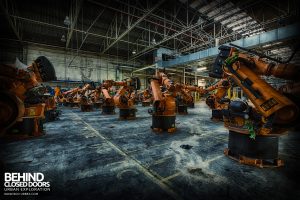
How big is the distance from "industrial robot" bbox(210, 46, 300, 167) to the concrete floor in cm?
32

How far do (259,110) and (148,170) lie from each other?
2280 mm

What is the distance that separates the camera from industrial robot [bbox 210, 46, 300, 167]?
2.47 metres

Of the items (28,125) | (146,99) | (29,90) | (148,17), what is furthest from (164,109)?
(146,99)

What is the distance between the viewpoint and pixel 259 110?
2.65m

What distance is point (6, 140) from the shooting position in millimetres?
4539

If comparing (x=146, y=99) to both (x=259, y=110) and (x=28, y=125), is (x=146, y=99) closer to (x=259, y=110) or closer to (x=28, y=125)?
(x=28, y=125)

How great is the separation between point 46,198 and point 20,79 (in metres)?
3.22

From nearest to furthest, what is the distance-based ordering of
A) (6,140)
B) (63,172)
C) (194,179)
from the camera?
(194,179), (63,172), (6,140)

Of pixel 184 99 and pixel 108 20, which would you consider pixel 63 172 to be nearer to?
pixel 184 99

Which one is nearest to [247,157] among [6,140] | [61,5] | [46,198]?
[46,198]

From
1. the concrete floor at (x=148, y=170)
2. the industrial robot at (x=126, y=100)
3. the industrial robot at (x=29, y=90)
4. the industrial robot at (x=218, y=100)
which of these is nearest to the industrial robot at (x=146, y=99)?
the industrial robot at (x=126, y=100)

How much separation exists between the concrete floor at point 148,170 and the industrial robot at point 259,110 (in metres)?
0.32

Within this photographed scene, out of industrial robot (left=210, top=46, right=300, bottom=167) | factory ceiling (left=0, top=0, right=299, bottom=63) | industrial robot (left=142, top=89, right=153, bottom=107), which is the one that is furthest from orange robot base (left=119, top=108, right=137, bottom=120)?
industrial robot (left=142, top=89, right=153, bottom=107)

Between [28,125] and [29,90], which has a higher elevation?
[29,90]
